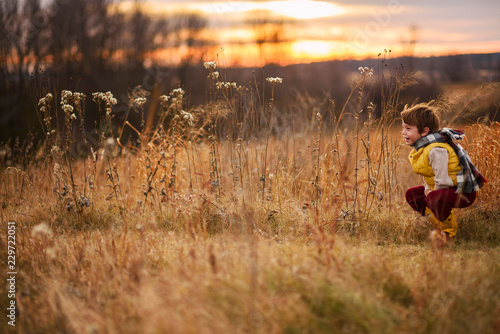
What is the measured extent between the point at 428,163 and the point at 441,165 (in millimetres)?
119

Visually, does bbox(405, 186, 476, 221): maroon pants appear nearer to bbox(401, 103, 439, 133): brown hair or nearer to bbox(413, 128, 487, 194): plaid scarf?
bbox(413, 128, 487, 194): plaid scarf

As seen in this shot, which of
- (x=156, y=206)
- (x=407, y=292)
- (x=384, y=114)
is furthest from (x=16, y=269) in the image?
(x=384, y=114)

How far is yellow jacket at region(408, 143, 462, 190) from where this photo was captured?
315 centimetres

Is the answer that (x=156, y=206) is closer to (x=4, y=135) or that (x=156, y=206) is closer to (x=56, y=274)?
(x=56, y=274)

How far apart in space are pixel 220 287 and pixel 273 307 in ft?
1.08

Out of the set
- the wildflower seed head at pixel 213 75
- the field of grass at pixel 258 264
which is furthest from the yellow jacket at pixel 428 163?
the wildflower seed head at pixel 213 75

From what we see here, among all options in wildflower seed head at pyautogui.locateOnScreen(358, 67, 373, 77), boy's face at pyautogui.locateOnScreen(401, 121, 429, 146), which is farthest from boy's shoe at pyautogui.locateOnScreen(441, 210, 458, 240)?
wildflower seed head at pyautogui.locateOnScreen(358, 67, 373, 77)

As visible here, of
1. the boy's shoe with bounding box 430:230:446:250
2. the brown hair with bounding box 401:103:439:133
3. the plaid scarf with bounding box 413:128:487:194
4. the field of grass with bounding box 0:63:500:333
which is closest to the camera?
the field of grass with bounding box 0:63:500:333

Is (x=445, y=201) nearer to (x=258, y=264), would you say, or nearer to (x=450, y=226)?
(x=450, y=226)

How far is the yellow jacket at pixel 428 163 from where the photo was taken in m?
3.15

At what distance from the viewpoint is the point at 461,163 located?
314 centimetres

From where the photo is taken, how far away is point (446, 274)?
243 centimetres

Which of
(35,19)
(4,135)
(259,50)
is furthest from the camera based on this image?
(259,50)

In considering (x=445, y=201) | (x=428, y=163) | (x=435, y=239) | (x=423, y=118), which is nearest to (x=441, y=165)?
(x=428, y=163)
